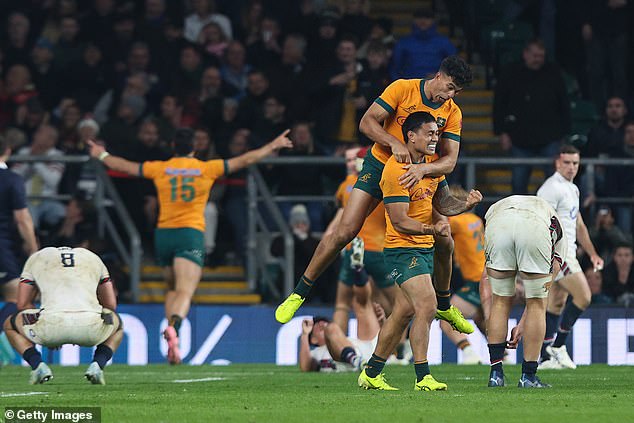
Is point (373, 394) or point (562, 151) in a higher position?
point (562, 151)

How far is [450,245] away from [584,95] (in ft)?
35.4

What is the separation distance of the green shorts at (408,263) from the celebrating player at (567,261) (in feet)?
13.9

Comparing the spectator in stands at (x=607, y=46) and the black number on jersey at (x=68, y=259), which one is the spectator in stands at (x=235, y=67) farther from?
the black number on jersey at (x=68, y=259)

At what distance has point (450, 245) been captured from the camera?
42.8 feet

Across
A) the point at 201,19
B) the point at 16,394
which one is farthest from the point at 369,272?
the point at 201,19

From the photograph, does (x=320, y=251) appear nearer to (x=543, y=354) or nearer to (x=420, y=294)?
(x=420, y=294)

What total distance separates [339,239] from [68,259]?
2.31 m

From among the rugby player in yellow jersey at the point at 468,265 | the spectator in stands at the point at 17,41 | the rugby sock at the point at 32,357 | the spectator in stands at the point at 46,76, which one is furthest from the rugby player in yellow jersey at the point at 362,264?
the spectator in stands at the point at 17,41

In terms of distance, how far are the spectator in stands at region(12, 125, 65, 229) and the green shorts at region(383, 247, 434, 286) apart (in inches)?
335

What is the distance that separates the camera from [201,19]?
2347 cm

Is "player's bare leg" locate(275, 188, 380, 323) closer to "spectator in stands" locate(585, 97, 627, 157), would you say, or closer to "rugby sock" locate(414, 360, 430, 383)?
"rugby sock" locate(414, 360, 430, 383)

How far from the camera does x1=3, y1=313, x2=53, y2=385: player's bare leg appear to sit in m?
13.6

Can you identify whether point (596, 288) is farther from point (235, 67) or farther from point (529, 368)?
point (529, 368)

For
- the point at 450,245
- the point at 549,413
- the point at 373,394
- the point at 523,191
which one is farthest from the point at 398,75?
the point at 549,413
